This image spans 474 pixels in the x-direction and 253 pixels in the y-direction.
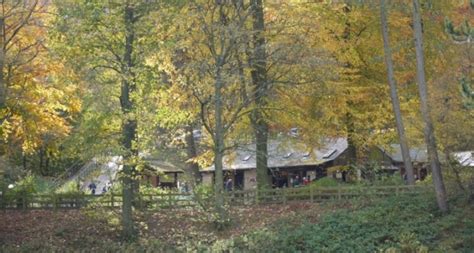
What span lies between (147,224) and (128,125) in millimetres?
3937

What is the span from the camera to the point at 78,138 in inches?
776

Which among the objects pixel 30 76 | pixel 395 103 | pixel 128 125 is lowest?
pixel 128 125

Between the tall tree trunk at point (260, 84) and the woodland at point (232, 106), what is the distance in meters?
0.06

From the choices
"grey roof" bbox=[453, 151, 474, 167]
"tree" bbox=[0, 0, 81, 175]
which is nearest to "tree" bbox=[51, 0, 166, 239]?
"tree" bbox=[0, 0, 81, 175]

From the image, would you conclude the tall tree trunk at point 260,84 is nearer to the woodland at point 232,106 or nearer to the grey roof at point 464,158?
the woodland at point 232,106

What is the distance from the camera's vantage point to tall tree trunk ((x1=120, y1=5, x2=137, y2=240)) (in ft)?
66.5

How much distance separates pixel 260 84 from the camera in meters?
23.5

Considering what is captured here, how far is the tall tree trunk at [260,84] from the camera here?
22.9m

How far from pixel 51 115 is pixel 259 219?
31.5ft

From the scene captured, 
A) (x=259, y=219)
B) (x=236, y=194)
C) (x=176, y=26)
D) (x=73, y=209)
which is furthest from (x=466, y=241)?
(x=73, y=209)

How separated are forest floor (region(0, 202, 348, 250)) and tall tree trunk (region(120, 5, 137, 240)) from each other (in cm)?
59

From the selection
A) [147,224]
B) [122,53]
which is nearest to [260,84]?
[122,53]

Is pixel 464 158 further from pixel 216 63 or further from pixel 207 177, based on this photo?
pixel 207 177

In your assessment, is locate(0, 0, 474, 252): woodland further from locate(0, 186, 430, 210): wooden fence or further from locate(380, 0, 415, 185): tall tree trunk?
locate(0, 186, 430, 210): wooden fence
